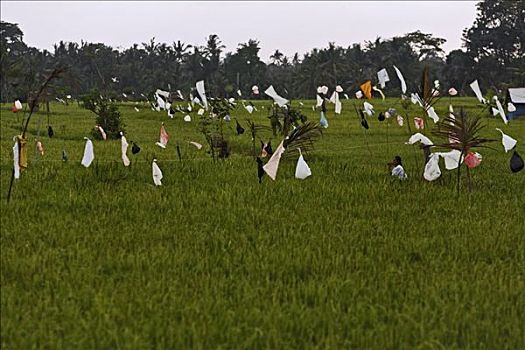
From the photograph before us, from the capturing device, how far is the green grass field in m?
2.81

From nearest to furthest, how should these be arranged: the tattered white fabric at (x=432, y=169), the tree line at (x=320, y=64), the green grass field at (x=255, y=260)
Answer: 1. the green grass field at (x=255, y=260)
2. the tattered white fabric at (x=432, y=169)
3. the tree line at (x=320, y=64)

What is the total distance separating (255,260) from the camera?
383 centimetres

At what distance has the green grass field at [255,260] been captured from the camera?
281cm

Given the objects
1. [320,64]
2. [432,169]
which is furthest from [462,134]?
[320,64]

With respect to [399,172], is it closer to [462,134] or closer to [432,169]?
[432,169]

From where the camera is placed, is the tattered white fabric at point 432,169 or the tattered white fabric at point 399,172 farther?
the tattered white fabric at point 399,172

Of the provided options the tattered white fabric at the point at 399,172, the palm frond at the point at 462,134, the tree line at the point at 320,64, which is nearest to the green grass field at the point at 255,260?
the tattered white fabric at the point at 399,172

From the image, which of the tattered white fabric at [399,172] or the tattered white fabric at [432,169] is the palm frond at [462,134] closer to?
the tattered white fabric at [432,169]

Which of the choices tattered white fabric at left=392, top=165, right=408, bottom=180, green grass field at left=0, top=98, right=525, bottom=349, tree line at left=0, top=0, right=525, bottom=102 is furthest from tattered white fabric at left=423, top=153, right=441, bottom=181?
tree line at left=0, top=0, right=525, bottom=102

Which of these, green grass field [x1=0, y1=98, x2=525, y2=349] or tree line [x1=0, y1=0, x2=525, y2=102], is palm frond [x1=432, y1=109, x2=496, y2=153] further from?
tree line [x1=0, y1=0, x2=525, y2=102]

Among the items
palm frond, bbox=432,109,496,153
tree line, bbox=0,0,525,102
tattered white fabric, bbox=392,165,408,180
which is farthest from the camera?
tree line, bbox=0,0,525,102

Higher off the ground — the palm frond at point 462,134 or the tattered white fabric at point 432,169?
the palm frond at point 462,134

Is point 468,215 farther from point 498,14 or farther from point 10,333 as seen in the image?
point 498,14

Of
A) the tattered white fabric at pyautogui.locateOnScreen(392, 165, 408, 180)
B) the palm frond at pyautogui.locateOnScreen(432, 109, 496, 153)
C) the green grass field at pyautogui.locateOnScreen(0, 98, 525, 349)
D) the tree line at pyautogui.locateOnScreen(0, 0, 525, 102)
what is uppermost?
the tree line at pyautogui.locateOnScreen(0, 0, 525, 102)
